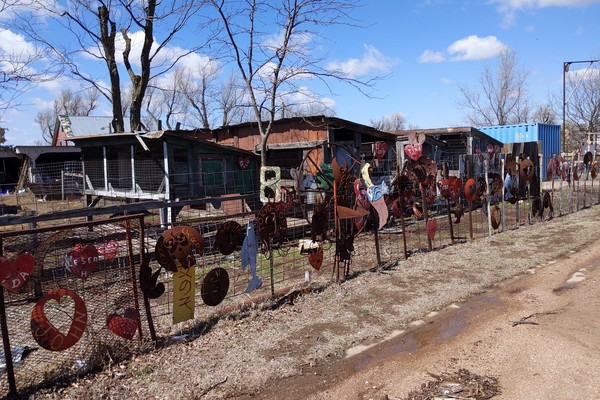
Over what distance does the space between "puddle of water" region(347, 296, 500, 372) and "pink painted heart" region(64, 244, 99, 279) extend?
241cm

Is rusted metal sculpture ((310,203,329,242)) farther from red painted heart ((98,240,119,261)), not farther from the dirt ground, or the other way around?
red painted heart ((98,240,119,261))

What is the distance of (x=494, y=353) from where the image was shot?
14.2ft

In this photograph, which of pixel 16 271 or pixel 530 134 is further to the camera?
pixel 530 134

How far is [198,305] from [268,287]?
1.27 metres

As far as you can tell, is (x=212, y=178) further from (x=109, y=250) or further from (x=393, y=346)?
(x=393, y=346)

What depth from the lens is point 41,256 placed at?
189 inches

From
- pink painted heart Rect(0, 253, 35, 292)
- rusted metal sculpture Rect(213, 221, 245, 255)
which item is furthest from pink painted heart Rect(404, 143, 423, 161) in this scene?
pink painted heart Rect(0, 253, 35, 292)

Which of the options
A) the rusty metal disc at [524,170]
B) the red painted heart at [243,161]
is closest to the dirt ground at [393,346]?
the rusty metal disc at [524,170]

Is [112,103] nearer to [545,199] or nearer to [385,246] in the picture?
[385,246]

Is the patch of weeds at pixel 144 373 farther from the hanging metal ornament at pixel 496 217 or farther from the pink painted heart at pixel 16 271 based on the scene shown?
the hanging metal ornament at pixel 496 217

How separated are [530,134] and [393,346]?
23375 mm

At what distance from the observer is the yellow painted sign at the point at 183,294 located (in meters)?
4.69

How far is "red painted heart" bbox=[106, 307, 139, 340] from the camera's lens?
4.25 m

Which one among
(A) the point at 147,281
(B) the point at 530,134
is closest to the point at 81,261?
(A) the point at 147,281
